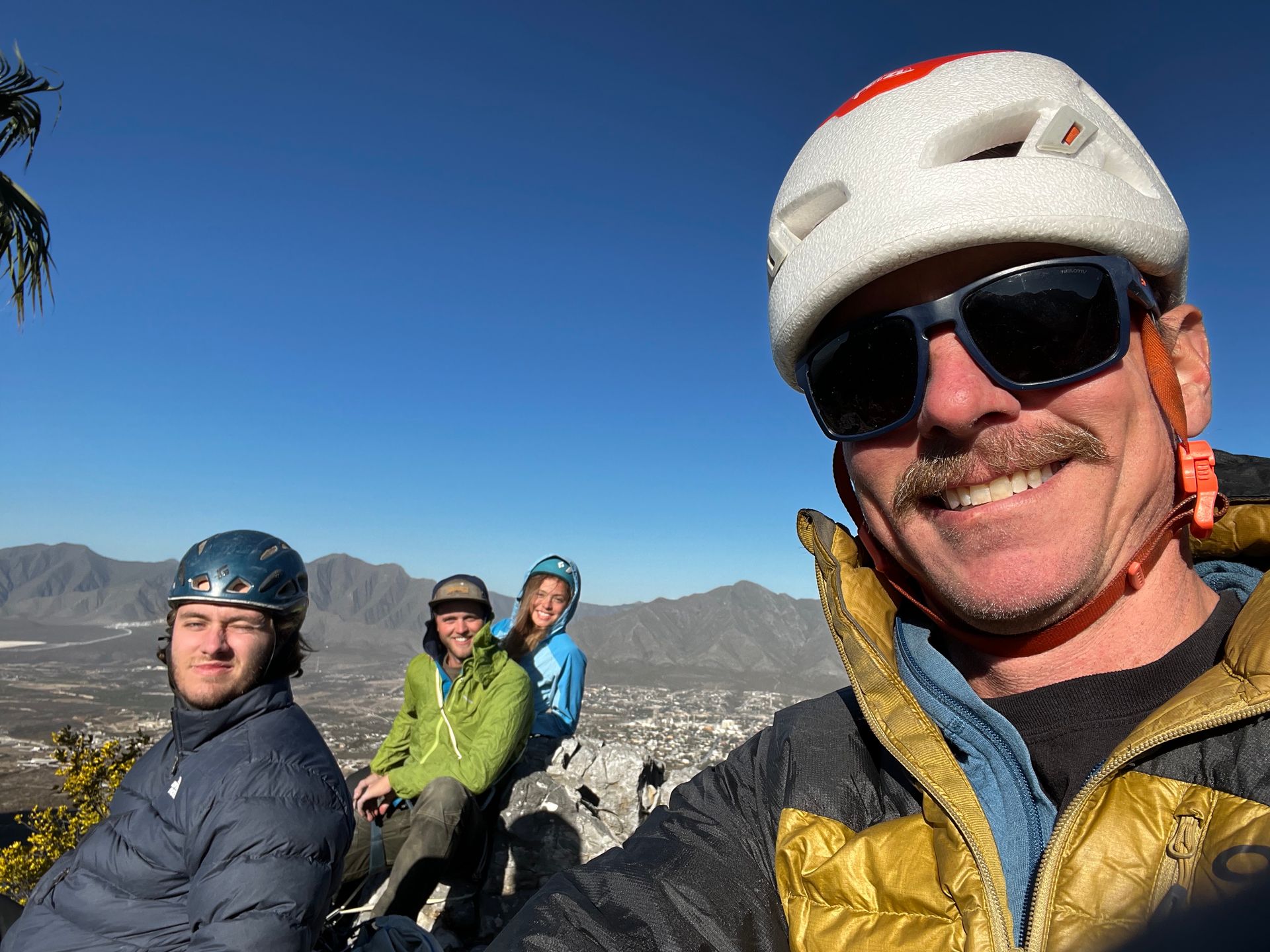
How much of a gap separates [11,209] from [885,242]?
338 inches

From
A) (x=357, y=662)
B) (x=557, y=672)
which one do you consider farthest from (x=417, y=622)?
(x=557, y=672)

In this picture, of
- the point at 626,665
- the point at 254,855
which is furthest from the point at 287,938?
the point at 626,665

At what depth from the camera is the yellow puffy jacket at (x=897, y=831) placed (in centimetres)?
114

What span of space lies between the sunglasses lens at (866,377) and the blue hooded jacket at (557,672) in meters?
6.88

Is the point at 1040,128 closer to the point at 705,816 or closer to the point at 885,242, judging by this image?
the point at 885,242

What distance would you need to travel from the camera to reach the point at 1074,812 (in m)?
1.23

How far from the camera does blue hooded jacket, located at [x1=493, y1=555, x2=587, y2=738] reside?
26.9 feet

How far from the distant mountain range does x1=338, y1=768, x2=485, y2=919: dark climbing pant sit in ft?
89.1

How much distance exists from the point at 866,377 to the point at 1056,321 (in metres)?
0.44

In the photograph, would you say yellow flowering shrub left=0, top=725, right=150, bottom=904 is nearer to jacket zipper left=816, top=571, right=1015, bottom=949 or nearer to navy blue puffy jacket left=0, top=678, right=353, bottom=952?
navy blue puffy jacket left=0, top=678, right=353, bottom=952

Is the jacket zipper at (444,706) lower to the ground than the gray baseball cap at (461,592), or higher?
lower

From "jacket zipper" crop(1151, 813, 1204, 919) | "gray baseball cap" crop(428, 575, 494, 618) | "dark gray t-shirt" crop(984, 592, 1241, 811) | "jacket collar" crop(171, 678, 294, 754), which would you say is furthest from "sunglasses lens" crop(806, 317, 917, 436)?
"gray baseball cap" crop(428, 575, 494, 618)

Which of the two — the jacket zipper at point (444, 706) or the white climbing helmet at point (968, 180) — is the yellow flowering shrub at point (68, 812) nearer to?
the jacket zipper at point (444, 706)

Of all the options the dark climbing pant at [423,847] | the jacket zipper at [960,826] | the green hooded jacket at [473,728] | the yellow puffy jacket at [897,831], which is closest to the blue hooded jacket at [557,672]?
the green hooded jacket at [473,728]
